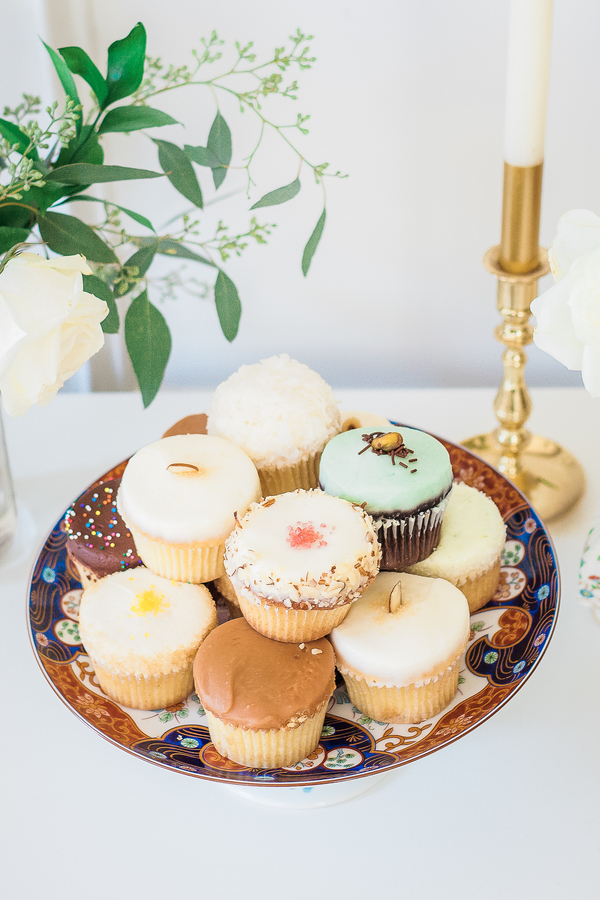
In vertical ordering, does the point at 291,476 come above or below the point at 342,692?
above

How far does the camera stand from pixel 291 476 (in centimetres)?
74

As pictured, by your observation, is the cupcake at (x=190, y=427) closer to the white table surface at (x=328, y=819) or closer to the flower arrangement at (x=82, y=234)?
the flower arrangement at (x=82, y=234)

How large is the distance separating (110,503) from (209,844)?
1.03 feet

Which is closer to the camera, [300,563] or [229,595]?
[300,563]

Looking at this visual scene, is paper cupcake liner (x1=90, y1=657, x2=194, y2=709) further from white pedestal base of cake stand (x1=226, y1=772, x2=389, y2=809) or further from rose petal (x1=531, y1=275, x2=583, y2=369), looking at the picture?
rose petal (x1=531, y1=275, x2=583, y2=369)

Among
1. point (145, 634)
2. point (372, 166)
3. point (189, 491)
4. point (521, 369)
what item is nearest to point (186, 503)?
point (189, 491)

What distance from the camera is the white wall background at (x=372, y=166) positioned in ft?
3.18

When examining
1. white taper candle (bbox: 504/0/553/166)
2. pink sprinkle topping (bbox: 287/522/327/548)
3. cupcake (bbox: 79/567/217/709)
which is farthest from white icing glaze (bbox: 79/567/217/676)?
white taper candle (bbox: 504/0/553/166)

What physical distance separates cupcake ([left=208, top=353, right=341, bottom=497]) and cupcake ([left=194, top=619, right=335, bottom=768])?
172 mm

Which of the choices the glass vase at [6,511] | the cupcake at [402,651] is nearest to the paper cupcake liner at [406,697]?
the cupcake at [402,651]

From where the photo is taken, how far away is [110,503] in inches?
29.9

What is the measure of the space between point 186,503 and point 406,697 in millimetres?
238

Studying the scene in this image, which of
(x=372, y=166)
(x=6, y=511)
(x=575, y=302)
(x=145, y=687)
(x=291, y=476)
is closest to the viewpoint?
(x=575, y=302)

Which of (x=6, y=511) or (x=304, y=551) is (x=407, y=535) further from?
(x=6, y=511)
